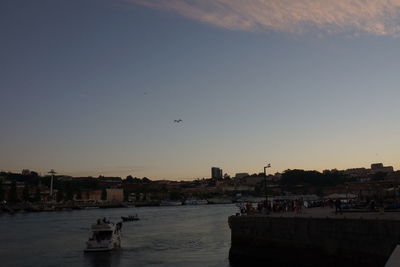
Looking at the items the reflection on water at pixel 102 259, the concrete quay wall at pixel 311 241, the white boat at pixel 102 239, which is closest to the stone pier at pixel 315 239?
the concrete quay wall at pixel 311 241

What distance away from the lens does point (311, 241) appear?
26.3m

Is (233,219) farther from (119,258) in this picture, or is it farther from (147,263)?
(119,258)

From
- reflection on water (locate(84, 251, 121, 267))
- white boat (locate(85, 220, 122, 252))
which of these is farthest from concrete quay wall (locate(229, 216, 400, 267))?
white boat (locate(85, 220, 122, 252))

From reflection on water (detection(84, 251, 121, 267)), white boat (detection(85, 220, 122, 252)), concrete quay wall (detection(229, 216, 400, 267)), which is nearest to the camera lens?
concrete quay wall (detection(229, 216, 400, 267))

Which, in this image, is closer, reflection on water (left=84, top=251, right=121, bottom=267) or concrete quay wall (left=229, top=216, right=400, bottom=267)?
concrete quay wall (left=229, top=216, right=400, bottom=267)

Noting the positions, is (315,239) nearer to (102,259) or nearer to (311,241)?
(311,241)

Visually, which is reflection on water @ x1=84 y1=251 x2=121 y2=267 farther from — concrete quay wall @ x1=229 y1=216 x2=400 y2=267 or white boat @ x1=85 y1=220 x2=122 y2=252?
concrete quay wall @ x1=229 y1=216 x2=400 y2=267

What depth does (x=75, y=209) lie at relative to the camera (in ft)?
601

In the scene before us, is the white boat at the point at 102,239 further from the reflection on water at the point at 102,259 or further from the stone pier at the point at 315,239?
the stone pier at the point at 315,239

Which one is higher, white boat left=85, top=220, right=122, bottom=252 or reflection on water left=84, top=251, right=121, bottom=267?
white boat left=85, top=220, right=122, bottom=252

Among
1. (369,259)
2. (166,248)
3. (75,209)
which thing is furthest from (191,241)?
(75,209)

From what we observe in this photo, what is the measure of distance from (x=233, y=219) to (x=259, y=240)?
135 inches

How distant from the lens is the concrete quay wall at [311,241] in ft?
71.6

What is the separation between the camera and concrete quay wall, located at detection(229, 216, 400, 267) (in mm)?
21816
